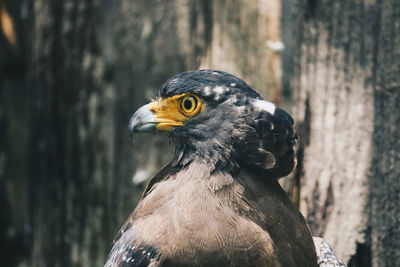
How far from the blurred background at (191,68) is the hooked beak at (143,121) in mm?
451

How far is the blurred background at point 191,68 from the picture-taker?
2.50 m

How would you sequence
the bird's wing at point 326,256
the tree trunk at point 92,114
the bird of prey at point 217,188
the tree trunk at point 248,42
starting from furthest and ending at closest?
the tree trunk at point 92,114 → the tree trunk at point 248,42 → the bird's wing at point 326,256 → the bird of prey at point 217,188

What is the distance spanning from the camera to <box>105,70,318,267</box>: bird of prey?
90.0 inches

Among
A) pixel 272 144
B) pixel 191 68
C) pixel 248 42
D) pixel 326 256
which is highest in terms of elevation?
pixel 248 42

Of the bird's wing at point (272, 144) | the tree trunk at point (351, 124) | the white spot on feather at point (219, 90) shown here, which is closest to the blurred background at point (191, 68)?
the tree trunk at point (351, 124)

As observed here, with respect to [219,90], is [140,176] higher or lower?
lower

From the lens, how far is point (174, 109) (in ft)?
8.79

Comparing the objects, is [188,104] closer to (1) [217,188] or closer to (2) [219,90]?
(2) [219,90]

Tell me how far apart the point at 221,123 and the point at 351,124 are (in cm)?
62

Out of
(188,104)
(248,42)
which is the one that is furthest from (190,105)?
Answer: (248,42)

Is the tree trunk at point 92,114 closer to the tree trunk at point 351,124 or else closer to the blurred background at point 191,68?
the blurred background at point 191,68

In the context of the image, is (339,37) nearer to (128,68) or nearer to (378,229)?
(378,229)

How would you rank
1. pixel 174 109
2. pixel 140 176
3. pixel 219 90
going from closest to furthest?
pixel 219 90 → pixel 174 109 → pixel 140 176

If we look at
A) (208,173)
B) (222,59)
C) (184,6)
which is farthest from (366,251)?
(184,6)
